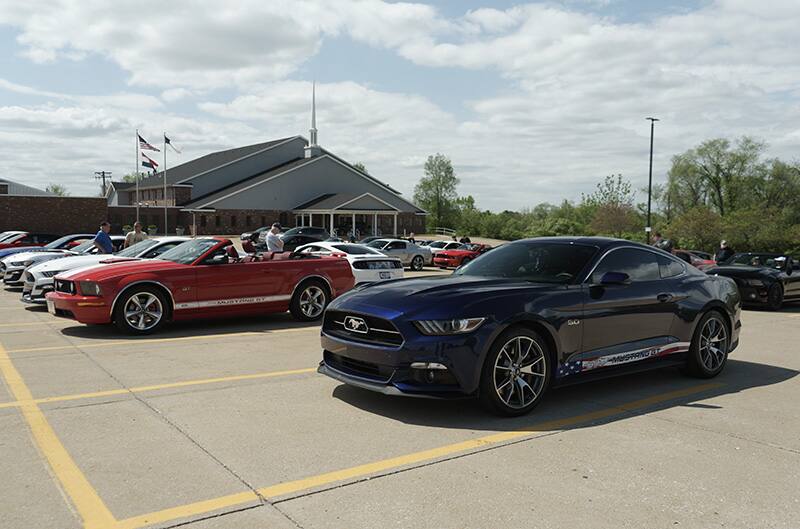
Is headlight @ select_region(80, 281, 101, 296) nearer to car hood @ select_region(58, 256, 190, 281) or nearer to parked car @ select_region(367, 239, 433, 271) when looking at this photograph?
car hood @ select_region(58, 256, 190, 281)

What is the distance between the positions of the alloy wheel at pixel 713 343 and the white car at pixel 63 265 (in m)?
8.81

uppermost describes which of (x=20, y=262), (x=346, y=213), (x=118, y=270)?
(x=346, y=213)

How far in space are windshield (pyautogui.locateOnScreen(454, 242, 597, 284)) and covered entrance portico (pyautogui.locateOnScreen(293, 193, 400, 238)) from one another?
51.0 m

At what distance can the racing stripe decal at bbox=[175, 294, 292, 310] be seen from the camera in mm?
10117

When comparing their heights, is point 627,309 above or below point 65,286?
above

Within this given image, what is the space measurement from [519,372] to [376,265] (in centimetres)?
982

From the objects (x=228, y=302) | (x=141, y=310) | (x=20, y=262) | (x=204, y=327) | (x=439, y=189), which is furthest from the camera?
(x=439, y=189)

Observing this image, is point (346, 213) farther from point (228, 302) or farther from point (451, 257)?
point (228, 302)

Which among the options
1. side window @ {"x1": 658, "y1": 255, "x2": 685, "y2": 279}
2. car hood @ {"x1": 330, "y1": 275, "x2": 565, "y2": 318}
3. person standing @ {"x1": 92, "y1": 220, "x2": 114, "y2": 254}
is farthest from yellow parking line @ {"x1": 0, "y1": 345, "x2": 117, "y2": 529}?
person standing @ {"x1": 92, "y1": 220, "x2": 114, "y2": 254}

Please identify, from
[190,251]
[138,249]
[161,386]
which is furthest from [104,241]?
[161,386]

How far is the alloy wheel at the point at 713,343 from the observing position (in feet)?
23.5

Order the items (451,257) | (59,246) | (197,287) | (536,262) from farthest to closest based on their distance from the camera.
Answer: (451,257)
(59,246)
(197,287)
(536,262)

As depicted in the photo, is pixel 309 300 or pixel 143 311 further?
pixel 309 300

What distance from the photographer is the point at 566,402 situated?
20.1 ft
